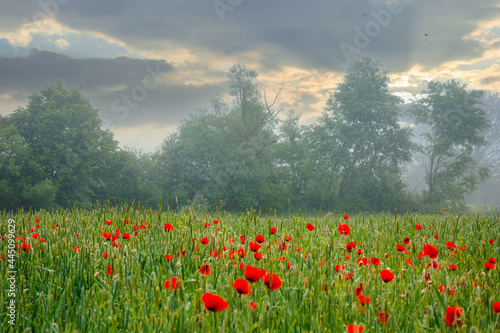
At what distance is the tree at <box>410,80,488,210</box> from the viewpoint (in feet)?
121

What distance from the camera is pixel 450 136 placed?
131ft

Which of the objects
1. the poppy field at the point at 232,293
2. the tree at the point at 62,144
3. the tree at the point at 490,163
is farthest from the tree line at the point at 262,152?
the tree at the point at 490,163

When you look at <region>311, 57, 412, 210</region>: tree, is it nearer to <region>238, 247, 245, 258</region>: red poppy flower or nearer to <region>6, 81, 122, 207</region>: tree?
<region>6, 81, 122, 207</region>: tree

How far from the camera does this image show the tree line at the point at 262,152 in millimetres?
30766

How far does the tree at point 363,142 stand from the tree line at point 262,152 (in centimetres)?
13

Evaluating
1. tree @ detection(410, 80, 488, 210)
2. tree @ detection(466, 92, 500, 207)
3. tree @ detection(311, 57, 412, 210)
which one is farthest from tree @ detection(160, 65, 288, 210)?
tree @ detection(466, 92, 500, 207)

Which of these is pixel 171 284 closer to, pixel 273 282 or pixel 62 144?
pixel 273 282

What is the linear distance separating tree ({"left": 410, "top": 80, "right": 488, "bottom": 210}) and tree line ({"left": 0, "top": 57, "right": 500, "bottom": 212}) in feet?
0.43

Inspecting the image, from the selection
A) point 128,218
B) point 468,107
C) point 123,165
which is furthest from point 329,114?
point 128,218

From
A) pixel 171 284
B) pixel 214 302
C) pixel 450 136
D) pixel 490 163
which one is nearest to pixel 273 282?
pixel 214 302

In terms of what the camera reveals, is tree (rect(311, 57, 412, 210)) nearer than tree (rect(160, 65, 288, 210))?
No

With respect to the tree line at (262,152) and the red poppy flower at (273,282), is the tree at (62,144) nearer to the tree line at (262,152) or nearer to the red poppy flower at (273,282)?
the tree line at (262,152)

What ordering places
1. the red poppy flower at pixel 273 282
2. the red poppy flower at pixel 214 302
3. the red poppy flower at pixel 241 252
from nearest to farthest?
the red poppy flower at pixel 214 302
the red poppy flower at pixel 273 282
the red poppy flower at pixel 241 252

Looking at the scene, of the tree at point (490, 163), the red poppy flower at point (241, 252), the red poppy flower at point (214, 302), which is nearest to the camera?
the red poppy flower at point (214, 302)
